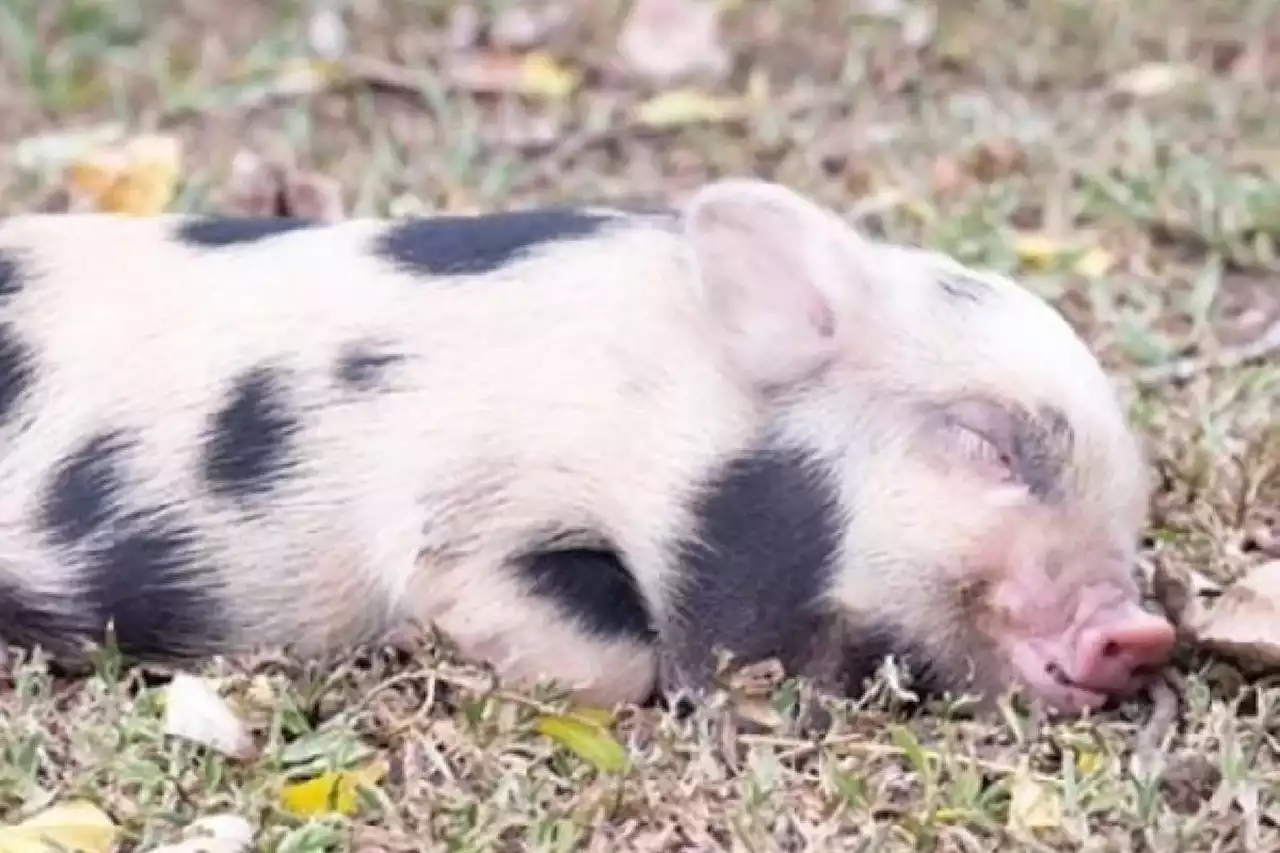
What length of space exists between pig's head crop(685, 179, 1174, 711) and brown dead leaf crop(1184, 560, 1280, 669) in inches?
3.9

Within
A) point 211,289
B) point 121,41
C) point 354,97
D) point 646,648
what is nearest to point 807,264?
point 646,648

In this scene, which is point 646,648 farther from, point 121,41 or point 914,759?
point 121,41

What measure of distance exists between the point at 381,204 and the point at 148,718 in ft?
5.13

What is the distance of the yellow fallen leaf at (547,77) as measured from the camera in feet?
13.8

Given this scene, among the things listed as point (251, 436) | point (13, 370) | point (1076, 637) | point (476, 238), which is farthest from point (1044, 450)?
point (13, 370)

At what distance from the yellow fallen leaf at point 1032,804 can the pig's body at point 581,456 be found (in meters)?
0.11

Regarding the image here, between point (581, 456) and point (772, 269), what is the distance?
24cm

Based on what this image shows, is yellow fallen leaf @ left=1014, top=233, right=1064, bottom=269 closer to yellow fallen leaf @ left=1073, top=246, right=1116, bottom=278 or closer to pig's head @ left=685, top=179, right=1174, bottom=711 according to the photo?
yellow fallen leaf @ left=1073, top=246, right=1116, bottom=278

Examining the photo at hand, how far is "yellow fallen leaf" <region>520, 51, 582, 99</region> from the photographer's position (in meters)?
4.19

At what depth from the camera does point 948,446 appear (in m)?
2.09

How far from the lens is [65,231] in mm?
2381

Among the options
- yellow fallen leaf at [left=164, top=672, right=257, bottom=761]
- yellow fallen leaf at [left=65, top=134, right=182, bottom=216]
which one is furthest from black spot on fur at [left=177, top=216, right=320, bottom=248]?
yellow fallen leaf at [left=65, top=134, right=182, bottom=216]

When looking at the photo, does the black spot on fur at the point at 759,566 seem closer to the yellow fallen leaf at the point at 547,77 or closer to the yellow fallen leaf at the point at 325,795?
the yellow fallen leaf at the point at 325,795

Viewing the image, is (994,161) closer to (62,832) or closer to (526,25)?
(526,25)
